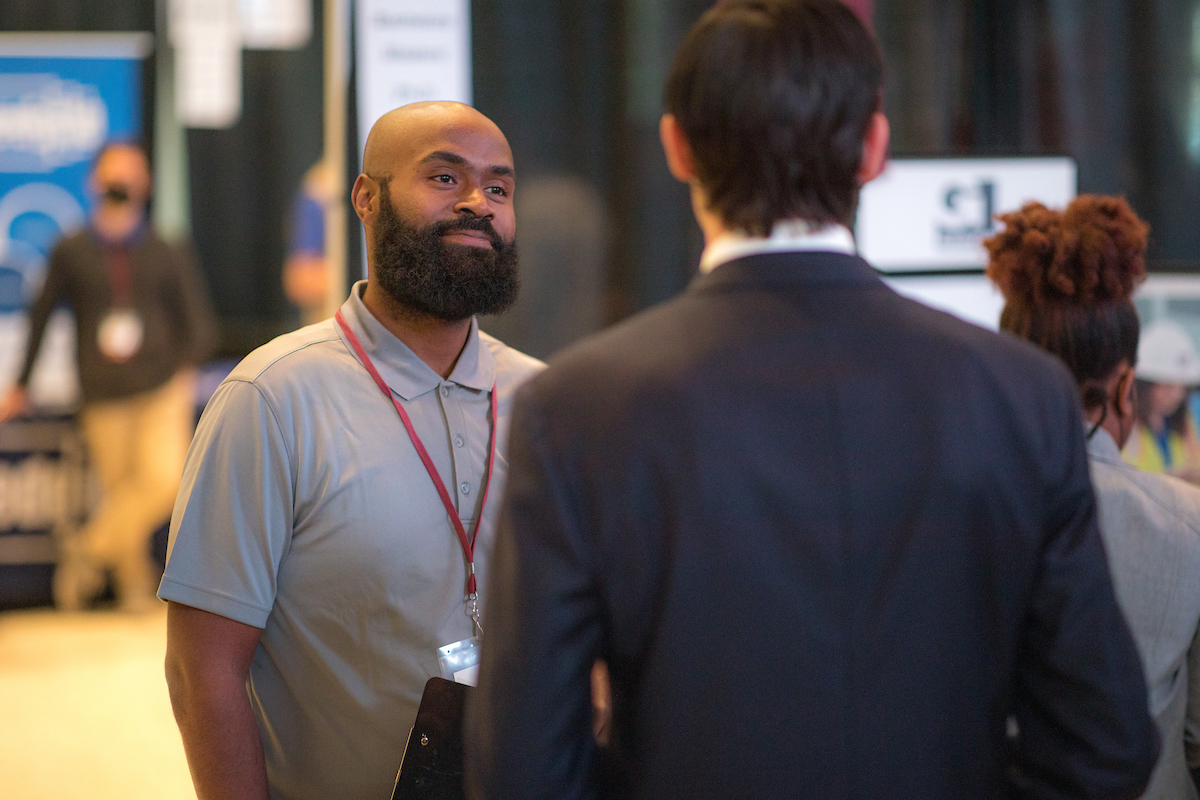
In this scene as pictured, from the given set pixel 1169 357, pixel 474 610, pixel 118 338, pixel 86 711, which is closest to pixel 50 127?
pixel 118 338

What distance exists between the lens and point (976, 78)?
381 centimetres

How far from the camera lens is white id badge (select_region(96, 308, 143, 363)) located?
4.41 m

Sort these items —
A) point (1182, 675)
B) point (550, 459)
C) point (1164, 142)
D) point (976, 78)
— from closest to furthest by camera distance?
point (550, 459) < point (1182, 675) < point (1164, 142) < point (976, 78)

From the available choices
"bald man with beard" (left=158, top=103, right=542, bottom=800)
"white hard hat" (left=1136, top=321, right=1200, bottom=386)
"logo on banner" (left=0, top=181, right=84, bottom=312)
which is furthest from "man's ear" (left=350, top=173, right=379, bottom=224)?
"logo on banner" (left=0, top=181, right=84, bottom=312)

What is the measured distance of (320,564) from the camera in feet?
4.27

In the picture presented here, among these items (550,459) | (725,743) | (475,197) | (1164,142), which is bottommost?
(725,743)

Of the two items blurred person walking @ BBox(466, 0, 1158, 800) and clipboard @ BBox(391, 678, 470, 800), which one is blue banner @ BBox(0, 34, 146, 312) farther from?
blurred person walking @ BBox(466, 0, 1158, 800)

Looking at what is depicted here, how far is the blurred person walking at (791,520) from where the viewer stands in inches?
30.2

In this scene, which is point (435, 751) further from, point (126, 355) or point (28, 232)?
point (28, 232)

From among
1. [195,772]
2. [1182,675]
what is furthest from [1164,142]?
[195,772]

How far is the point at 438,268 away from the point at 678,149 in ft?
2.15

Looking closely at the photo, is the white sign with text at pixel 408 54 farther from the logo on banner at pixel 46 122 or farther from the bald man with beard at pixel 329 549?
the bald man with beard at pixel 329 549

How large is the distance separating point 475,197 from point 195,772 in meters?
0.84

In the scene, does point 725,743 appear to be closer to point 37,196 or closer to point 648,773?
point 648,773
